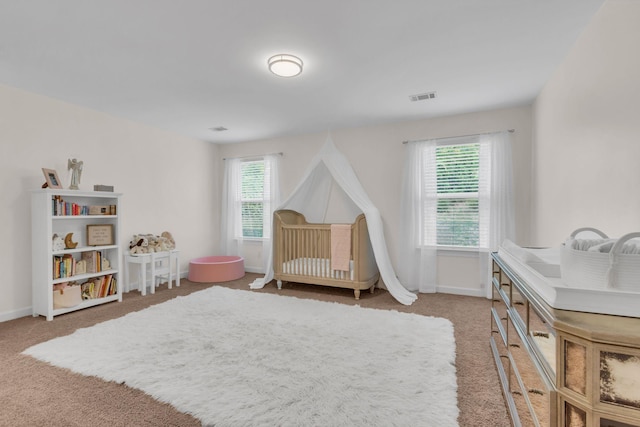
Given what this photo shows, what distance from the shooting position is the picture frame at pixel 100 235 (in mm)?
3396

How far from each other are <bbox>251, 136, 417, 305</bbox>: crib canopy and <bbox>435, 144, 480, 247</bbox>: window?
825mm

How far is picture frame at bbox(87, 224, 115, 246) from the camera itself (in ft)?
11.1

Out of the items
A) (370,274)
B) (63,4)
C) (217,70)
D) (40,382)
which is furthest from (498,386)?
(63,4)

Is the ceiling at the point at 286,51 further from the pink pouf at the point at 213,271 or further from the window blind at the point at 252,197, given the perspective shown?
the pink pouf at the point at 213,271

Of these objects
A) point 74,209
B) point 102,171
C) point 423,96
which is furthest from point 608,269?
point 102,171

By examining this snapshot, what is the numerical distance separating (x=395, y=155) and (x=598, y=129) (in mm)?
2404

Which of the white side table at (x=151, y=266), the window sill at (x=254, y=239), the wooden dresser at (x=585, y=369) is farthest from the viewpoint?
the window sill at (x=254, y=239)

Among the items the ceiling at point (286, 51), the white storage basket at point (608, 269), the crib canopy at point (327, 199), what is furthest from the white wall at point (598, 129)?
the crib canopy at point (327, 199)

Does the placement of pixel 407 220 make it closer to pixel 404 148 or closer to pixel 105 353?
pixel 404 148

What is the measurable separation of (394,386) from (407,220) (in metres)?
2.51

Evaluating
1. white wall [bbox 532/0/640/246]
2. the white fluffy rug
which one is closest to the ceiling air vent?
white wall [bbox 532/0/640/246]

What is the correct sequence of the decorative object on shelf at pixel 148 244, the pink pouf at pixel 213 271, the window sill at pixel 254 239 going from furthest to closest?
the window sill at pixel 254 239 < the pink pouf at pixel 213 271 < the decorative object on shelf at pixel 148 244

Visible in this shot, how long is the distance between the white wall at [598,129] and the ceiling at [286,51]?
219mm

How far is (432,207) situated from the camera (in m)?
3.89
